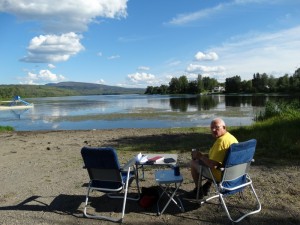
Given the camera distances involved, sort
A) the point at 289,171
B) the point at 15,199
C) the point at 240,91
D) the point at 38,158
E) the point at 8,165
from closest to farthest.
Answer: the point at 15,199
the point at 289,171
the point at 8,165
the point at 38,158
the point at 240,91

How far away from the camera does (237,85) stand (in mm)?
143250

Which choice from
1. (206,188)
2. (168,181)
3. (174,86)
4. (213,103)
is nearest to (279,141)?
(206,188)

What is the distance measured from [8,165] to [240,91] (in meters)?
140

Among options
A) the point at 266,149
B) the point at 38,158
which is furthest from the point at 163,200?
the point at 38,158

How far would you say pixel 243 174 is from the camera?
552cm

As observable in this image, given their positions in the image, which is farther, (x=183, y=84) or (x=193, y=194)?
(x=183, y=84)

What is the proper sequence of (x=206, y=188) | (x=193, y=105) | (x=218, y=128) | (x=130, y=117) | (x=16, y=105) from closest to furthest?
(x=218, y=128) → (x=206, y=188) → (x=130, y=117) → (x=193, y=105) → (x=16, y=105)

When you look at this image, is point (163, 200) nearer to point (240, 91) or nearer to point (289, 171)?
point (289, 171)

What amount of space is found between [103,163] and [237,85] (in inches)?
5624

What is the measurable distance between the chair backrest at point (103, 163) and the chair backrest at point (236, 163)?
5.35 ft

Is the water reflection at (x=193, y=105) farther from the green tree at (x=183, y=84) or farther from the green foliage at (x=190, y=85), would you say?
the green tree at (x=183, y=84)

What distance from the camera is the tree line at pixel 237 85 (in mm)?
111531

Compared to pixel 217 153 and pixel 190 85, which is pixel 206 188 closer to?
pixel 217 153

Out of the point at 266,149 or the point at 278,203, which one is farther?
the point at 266,149
